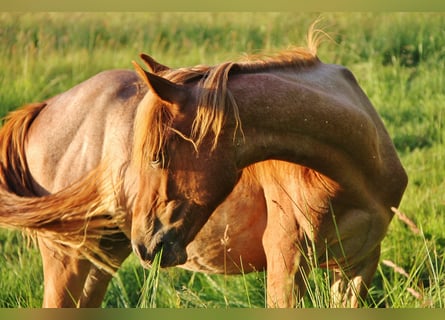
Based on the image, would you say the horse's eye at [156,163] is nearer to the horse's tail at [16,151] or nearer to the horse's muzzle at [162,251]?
the horse's muzzle at [162,251]

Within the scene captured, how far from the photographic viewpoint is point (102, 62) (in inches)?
284

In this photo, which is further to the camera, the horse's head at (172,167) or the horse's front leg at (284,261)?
the horse's front leg at (284,261)

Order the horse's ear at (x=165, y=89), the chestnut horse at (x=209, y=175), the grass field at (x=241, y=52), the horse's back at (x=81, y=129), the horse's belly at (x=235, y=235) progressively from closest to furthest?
1. the horse's ear at (x=165, y=89)
2. the chestnut horse at (x=209, y=175)
3. the horse's belly at (x=235, y=235)
4. the horse's back at (x=81, y=129)
5. the grass field at (x=241, y=52)

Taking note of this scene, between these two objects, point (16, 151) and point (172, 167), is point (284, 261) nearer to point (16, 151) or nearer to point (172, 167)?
point (172, 167)

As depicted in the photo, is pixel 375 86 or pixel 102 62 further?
pixel 102 62

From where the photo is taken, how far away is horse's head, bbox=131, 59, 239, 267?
2957 mm

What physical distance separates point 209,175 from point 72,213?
1.00 metres

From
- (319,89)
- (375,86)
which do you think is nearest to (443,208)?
(375,86)

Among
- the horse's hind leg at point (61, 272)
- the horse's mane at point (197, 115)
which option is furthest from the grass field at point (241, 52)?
the horse's mane at point (197, 115)

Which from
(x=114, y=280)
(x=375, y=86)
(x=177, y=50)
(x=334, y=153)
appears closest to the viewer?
(x=334, y=153)

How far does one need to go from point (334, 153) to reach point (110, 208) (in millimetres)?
1058

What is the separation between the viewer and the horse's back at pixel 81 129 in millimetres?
3908

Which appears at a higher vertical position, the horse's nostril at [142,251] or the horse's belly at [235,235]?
the horse's nostril at [142,251]

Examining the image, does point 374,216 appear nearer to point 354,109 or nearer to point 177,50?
point 354,109
